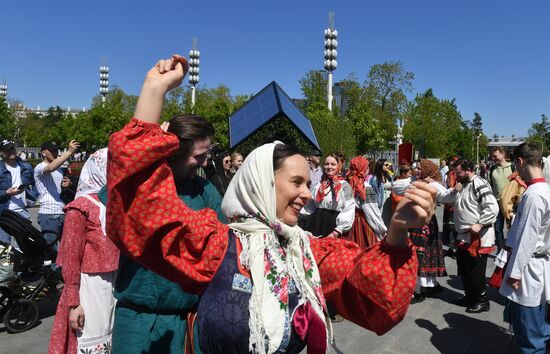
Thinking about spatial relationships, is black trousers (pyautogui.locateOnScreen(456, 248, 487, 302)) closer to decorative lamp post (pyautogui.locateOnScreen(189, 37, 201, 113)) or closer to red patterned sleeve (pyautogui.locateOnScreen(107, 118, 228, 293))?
red patterned sleeve (pyautogui.locateOnScreen(107, 118, 228, 293))

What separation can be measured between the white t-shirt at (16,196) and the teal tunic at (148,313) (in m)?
5.83

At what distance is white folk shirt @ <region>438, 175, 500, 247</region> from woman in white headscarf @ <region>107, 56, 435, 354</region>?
15.2ft

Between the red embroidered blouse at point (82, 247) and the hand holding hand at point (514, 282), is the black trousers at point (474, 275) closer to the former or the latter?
the hand holding hand at point (514, 282)

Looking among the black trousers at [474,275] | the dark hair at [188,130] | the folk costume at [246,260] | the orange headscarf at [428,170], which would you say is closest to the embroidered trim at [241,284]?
the folk costume at [246,260]

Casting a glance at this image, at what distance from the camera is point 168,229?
49.2 inches

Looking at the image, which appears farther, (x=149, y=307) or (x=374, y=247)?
(x=149, y=307)

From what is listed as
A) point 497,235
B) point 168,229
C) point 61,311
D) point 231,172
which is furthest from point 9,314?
point 497,235

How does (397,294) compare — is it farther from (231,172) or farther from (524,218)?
(231,172)

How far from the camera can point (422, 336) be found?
4.82 meters

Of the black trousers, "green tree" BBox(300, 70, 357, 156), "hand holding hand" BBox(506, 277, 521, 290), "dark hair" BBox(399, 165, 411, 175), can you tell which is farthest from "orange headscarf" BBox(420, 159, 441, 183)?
"green tree" BBox(300, 70, 357, 156)

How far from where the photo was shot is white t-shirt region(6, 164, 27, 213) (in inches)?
263

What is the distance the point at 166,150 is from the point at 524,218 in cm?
343

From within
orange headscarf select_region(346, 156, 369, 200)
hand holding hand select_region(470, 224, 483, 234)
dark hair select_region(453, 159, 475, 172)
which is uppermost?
dark hair select_region(453, 159, 475, 172)

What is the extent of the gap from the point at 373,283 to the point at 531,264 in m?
2.93
